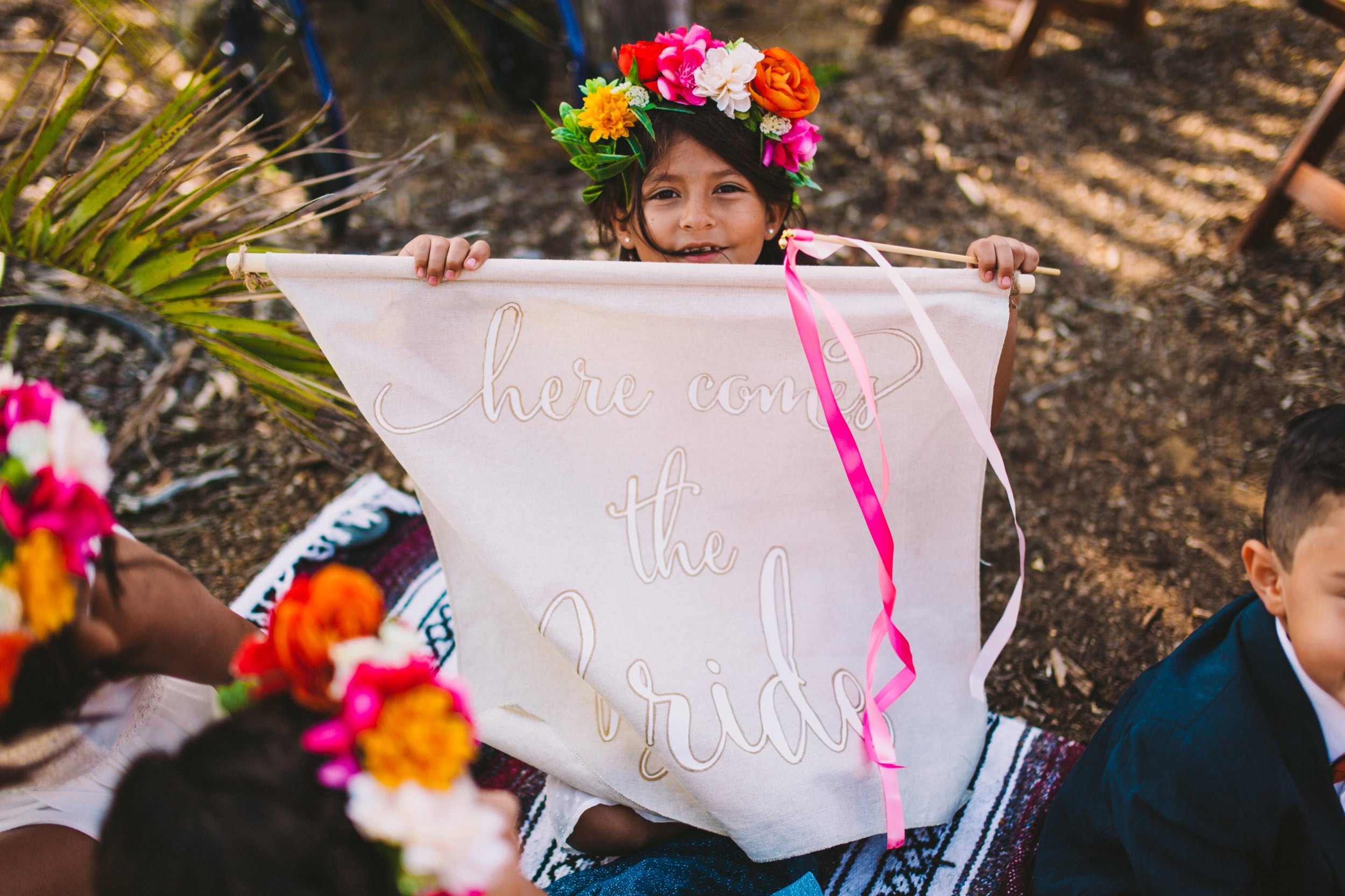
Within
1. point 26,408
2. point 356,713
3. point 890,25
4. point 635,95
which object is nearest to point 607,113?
point 635,95

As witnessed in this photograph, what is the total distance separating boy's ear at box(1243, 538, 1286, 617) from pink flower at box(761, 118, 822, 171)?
1.34 meters

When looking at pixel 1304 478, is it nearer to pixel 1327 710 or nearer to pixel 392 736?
pixel 1327 710

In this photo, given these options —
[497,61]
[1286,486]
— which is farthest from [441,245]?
[497,61]

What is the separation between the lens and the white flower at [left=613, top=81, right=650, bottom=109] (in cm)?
212

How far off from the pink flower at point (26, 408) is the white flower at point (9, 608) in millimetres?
222

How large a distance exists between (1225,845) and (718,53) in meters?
1.91

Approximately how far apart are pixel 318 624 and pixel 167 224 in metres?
1.58

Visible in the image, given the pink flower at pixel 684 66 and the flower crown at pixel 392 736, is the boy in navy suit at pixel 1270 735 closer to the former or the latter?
the flower crown at pixel 392 736

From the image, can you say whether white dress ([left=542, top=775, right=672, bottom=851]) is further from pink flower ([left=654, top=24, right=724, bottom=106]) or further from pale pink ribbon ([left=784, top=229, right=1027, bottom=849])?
pink flower ([left=654, top=24, right=724, bottom=106])

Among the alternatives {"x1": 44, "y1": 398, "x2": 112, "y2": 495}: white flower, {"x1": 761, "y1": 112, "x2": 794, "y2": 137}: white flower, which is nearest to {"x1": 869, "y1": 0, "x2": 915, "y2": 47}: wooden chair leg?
{"x1": 761, "y1": 112, "x2": 794, "y2": 137}: white flower

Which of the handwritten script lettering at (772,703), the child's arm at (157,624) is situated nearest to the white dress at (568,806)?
the handwritten script lettering at (772,703)

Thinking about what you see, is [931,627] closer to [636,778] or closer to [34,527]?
[636,778]

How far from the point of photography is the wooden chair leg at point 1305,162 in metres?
3.21

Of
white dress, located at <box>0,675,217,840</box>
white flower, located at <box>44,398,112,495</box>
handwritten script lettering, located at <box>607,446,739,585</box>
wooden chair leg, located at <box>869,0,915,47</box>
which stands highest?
wooden chair leg, located at <box>869,0,915,47</box>
